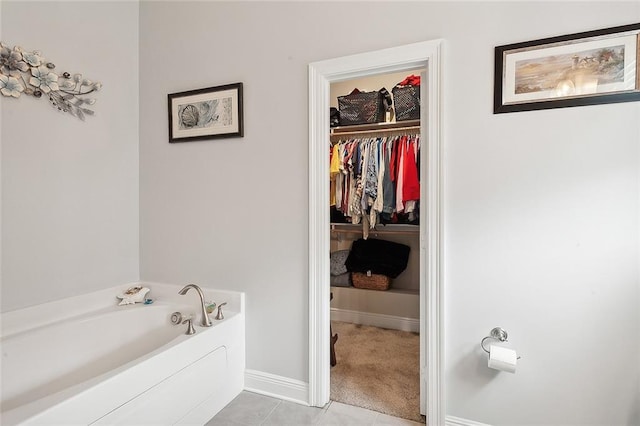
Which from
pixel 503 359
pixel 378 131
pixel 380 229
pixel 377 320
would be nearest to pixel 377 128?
pixel 378 131

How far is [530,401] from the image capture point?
4.94 feet

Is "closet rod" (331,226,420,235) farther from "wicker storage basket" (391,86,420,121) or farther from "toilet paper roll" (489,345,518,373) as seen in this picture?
"toilet paper roll" (489,345,518,373)

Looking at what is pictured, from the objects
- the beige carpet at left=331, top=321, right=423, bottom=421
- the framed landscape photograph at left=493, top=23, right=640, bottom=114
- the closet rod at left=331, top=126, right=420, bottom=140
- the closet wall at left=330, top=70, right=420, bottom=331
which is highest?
the closet rod at left=331, top=126, right=420, bottom=140

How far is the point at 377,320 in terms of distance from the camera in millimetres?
3184

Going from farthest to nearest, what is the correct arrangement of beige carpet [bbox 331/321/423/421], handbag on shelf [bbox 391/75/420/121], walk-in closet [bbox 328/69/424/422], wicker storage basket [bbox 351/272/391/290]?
wicker storage basket [bbox 351/272/391/290]
handbag on shelf [bbox 391/75/420/121]
walk-in closet [bbox 328/69/424/422]
beige carpet [bbox 331/321/423/421]

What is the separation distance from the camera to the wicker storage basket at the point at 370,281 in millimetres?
3165

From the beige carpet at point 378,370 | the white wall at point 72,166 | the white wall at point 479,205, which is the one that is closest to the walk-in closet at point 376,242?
the beige carpet at point 378,370

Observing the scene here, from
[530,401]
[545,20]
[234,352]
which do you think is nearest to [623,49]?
[545,20]

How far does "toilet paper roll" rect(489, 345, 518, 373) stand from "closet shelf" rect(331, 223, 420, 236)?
4.95 feet

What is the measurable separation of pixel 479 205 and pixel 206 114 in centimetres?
177

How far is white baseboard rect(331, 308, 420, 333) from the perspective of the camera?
9.97 ft

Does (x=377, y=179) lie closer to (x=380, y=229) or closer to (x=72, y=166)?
(x=380, y=229)

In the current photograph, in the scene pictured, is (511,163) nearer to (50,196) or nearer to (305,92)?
(305,92)

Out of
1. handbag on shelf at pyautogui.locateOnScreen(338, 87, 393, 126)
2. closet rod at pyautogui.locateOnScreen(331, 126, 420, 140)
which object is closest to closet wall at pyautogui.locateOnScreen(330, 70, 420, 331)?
closet rod at pyautogui.locateOnScreen(331, 126, 420, 140)
